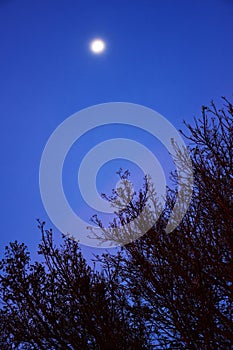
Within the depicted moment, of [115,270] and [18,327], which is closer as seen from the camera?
[18,327]

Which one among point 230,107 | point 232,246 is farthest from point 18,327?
point 230,107

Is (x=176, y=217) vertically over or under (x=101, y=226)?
under

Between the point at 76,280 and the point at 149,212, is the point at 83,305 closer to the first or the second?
the point at 76,280

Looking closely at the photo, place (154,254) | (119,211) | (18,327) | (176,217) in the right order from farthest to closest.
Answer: (119,211) < (18,327) < (176,217) < (154,254)

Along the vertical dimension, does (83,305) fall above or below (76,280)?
below

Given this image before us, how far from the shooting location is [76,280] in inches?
191

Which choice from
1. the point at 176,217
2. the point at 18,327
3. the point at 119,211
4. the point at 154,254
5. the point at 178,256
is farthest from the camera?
the point at 119,211

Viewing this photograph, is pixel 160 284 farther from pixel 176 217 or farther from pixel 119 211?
pixel 119 211

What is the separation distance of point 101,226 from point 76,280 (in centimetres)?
161

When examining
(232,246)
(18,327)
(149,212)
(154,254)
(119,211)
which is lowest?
(232,246)

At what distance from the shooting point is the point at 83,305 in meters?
4.50

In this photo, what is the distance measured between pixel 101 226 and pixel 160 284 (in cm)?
208

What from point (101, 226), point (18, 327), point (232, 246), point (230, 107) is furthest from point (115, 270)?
point (230, 107)

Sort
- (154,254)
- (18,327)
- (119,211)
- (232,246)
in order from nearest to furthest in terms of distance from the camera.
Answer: (232,246)
(154,254)
(18,327)
(119,211)
